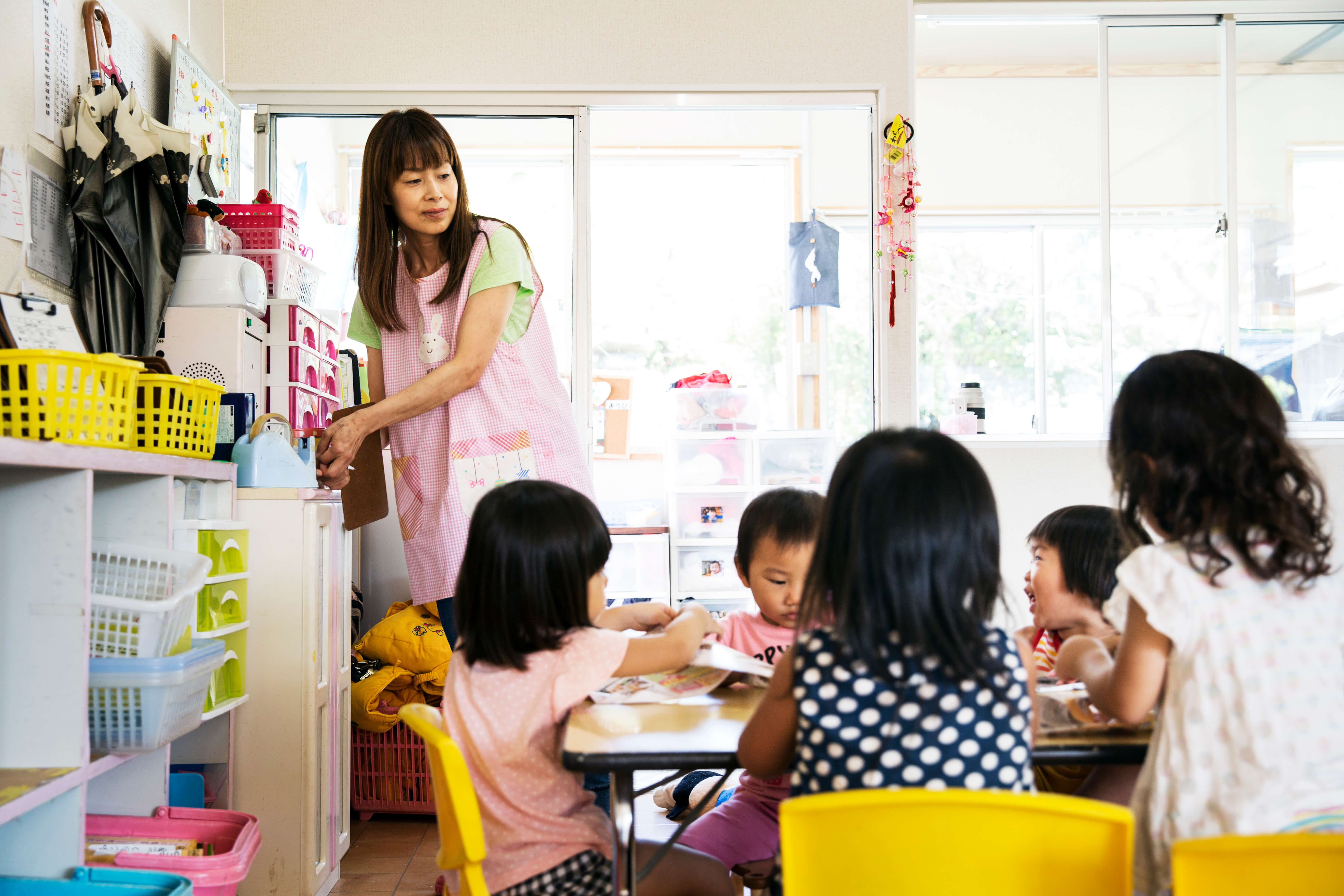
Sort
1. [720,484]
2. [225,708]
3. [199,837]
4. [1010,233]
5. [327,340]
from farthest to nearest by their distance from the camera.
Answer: [1010,233] → [720,484] → [327,340] → [225,708] → [199,837]

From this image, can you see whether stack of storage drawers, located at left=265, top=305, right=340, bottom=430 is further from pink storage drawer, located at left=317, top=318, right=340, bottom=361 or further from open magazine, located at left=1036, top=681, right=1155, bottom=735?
open magazine, located at left=1036, top=681, right=1155, bottom=735

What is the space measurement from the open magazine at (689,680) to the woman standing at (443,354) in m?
0.77

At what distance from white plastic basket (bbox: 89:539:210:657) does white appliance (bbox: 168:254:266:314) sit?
74cm

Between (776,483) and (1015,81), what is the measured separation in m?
2.39

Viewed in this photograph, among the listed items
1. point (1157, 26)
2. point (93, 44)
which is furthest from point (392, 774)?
point (1157, 26)

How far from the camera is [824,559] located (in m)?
1.06

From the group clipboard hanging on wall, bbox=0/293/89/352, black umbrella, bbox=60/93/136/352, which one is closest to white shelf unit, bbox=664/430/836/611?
black umbrella, bbox=60/93/136/352

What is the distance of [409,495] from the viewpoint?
2.14 metres

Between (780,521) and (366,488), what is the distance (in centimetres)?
101

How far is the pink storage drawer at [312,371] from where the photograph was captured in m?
2.37

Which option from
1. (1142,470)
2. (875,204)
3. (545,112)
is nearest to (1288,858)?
(1142,470)

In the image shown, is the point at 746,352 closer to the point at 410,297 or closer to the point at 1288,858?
the point at 410,297

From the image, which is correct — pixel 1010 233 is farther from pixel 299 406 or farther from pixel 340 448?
pixel 340 448

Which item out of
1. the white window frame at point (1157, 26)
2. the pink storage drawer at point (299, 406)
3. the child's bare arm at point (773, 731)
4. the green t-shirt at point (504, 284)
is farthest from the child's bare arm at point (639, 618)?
the white window frame at point (1157, 26)
